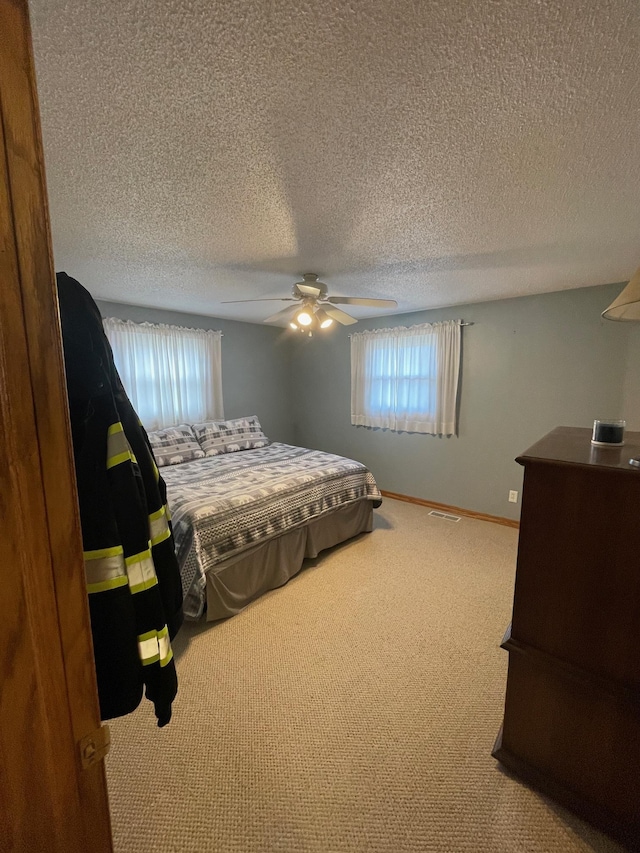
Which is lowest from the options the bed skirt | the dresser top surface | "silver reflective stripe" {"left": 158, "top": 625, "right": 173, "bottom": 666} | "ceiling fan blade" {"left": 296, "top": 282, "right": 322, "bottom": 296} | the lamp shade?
the bed skirt

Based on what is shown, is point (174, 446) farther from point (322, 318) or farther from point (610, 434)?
point (610, 434)

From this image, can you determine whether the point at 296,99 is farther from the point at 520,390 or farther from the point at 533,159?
the point at 520,390

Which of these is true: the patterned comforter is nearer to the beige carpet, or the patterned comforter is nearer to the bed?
the bed

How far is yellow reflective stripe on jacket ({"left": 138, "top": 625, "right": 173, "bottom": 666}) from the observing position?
85 centimetres

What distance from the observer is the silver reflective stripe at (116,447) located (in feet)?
2.64

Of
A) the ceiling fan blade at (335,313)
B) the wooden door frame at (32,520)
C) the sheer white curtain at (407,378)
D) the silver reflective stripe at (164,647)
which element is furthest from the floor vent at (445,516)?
the wooden door frame at (32,520)

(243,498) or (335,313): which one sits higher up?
(335,313)

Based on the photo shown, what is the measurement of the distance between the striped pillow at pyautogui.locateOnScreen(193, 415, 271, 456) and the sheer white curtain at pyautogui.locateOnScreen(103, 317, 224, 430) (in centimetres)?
33

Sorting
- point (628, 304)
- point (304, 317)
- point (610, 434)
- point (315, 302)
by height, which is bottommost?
point (610, 434)

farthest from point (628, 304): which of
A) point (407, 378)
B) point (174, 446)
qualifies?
point (174, 446)

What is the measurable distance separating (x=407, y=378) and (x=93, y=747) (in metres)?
4.01

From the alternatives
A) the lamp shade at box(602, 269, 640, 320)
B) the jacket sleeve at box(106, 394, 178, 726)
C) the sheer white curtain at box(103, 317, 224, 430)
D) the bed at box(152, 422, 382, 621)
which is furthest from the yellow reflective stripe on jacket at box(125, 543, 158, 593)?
the sheer white curtain at box(103, 317, 224, 430)

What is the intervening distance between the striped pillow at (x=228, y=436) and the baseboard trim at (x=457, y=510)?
1.74 metres

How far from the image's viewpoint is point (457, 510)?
395 centimetres
